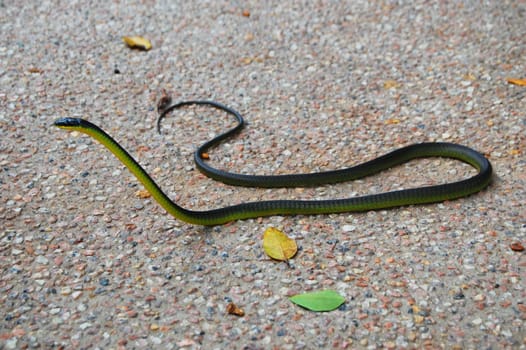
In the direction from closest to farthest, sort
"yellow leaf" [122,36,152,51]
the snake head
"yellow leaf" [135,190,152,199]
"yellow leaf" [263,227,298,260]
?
the snake head, "yellow leaf" [263,227,298,260], "yellow leaf" [135,190,152,199], "yellow leaf" [122,36,152,51]

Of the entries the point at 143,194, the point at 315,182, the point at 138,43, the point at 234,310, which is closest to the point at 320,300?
the point at 234,310

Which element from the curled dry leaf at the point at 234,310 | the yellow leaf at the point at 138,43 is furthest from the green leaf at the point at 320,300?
the yellow leaf at the point at 138,43

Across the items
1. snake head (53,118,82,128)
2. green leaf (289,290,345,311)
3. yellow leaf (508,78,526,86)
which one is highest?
yellow leaf (508,78,526,86)

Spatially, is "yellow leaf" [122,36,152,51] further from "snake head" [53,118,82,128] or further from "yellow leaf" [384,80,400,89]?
"snake head" [53,118,82,128]

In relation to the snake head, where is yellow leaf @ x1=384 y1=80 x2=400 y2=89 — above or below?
above

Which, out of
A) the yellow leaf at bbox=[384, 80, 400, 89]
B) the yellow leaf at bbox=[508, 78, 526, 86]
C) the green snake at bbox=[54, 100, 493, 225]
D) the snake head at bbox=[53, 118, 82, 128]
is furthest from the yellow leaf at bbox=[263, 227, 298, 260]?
the yellow leaf at bbox=[508, 78, 526, 86]

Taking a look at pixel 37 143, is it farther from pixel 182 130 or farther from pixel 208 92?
pixel 208 92
